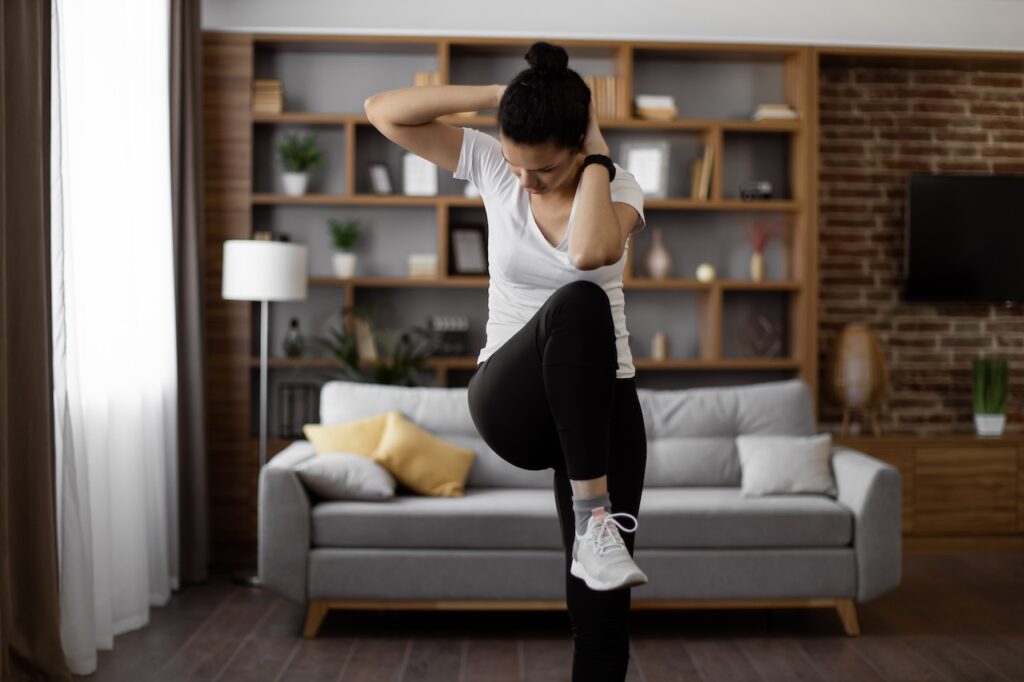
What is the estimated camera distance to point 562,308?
1709mm

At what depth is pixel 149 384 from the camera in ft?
13.4

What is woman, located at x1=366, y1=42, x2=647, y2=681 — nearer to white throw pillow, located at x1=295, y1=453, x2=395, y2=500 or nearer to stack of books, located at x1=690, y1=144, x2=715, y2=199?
white throw pillow, located at x1=295, y1=453, x2=395, y2=500

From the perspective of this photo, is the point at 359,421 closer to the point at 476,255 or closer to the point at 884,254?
the point at 476,255

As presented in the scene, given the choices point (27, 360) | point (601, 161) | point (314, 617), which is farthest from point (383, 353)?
point (601, 161)

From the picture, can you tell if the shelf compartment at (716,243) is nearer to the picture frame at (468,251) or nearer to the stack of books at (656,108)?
the stack of books at (656,108)

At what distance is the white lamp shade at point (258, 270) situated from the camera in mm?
4324

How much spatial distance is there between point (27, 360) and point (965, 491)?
4.23 m

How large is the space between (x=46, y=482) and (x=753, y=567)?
230 cm

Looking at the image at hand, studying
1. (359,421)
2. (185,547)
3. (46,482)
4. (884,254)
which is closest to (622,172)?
(46,482)

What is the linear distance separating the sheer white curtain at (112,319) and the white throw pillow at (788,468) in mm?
2297

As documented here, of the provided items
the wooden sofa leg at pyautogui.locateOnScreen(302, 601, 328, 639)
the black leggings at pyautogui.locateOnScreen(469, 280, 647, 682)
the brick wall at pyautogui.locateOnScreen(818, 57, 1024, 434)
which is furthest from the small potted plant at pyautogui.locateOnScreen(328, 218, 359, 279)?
the black leggings at pyautogui.locateOnScreen(469, 280, 647, 682)

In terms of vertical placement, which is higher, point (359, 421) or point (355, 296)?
point (355, 296)

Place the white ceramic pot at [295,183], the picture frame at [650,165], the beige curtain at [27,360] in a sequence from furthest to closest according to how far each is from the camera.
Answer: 1. the picture frame at [650,165]
2. the white ceramic pot at [295,183]
3. the beige curtain at [27,360]

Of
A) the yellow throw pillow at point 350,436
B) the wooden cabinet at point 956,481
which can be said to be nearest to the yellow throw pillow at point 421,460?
the yellow throw pillow at point 350,436
